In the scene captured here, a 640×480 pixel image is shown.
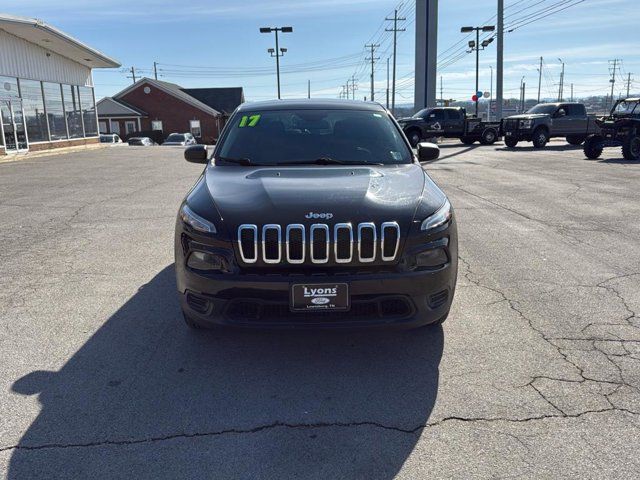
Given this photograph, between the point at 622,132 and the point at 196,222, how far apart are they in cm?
1861

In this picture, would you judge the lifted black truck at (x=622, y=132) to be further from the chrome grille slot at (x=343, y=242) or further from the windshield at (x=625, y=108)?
the chrome grille slot at (x=343, y=242)

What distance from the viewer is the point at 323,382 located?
338 cm

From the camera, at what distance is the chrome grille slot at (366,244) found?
3240 millimetres

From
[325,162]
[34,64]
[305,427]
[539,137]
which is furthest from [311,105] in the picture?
[539,137]

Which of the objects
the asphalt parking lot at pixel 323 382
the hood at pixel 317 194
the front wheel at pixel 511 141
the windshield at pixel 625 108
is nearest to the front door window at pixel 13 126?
the asphalt parking lot at pixel 323 382

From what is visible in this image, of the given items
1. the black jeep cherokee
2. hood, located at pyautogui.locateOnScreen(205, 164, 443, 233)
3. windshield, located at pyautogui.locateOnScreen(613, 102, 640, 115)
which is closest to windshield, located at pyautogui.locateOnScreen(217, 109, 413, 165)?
hood, located at pyautogui.locateOnScreen(205, 164, 443, 233)

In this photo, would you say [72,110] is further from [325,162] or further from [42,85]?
[325,162]

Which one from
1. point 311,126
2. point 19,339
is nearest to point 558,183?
point 311,126

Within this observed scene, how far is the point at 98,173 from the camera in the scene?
1625 cm

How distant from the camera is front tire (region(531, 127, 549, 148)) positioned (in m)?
26.0

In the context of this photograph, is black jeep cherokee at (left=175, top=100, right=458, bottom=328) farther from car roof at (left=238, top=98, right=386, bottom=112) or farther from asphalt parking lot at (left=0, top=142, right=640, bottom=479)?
car roof at (left=238, top=98, right=386, bottom=112)

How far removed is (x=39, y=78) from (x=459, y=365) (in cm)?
2473

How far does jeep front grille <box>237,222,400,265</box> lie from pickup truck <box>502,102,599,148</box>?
25097mm

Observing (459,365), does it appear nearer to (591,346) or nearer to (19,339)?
(591,346)
